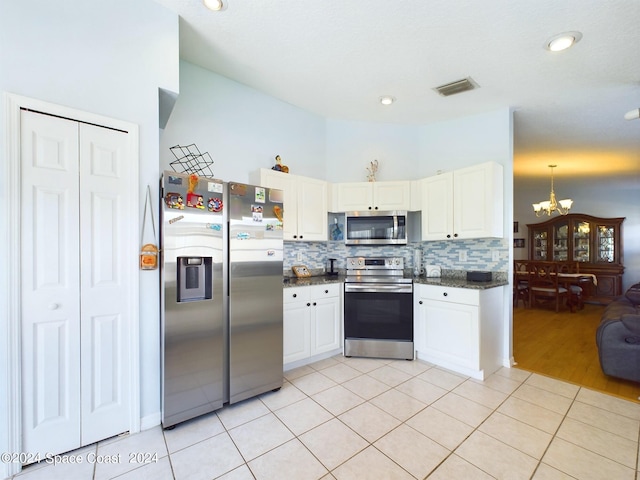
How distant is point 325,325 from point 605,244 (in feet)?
25.6

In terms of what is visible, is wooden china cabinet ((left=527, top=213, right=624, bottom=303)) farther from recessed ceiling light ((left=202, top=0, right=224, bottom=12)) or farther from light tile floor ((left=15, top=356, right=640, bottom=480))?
recessed ceiling light ((left=202, top=0, right=224, bottom=12))

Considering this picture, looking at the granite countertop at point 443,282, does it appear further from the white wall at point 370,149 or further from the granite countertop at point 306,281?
the white wall at point 370,149

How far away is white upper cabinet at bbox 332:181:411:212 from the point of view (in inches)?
135

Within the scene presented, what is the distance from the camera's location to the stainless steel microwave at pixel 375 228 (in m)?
3.39

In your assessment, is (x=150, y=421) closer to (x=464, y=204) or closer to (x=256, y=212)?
(x=256, y=212)

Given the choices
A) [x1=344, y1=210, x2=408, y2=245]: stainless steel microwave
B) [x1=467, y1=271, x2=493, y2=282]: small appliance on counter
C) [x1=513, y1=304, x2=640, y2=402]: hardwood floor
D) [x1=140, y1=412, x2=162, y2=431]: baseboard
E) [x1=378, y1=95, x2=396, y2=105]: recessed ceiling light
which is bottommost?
[x1=513, y1=304, x2=640, y2=402]: hardwood floor

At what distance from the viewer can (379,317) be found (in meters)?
3.12

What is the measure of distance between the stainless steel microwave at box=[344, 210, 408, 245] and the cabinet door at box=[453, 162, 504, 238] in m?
0.59

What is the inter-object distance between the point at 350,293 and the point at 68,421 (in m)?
2.37

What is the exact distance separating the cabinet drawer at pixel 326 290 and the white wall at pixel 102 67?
1452 millimetres

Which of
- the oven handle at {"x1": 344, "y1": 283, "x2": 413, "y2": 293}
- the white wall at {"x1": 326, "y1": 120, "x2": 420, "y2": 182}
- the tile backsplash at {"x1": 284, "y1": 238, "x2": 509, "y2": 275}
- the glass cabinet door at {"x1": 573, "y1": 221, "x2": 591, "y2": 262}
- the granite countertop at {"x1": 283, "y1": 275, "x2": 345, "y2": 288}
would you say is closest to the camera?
the granite countertop at {"x1": 283, "y1": 275, "x2": 345, "y2": 288}

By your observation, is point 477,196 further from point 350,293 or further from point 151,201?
point 151,201

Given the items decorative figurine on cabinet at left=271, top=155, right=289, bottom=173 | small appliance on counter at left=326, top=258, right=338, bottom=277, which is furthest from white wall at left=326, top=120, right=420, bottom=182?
small appliance on counter at left=326, top=258, right=338, bottom=277

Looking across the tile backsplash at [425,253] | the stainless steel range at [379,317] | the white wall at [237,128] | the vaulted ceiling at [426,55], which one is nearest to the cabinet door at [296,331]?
the stainless steel range at [379,317]
